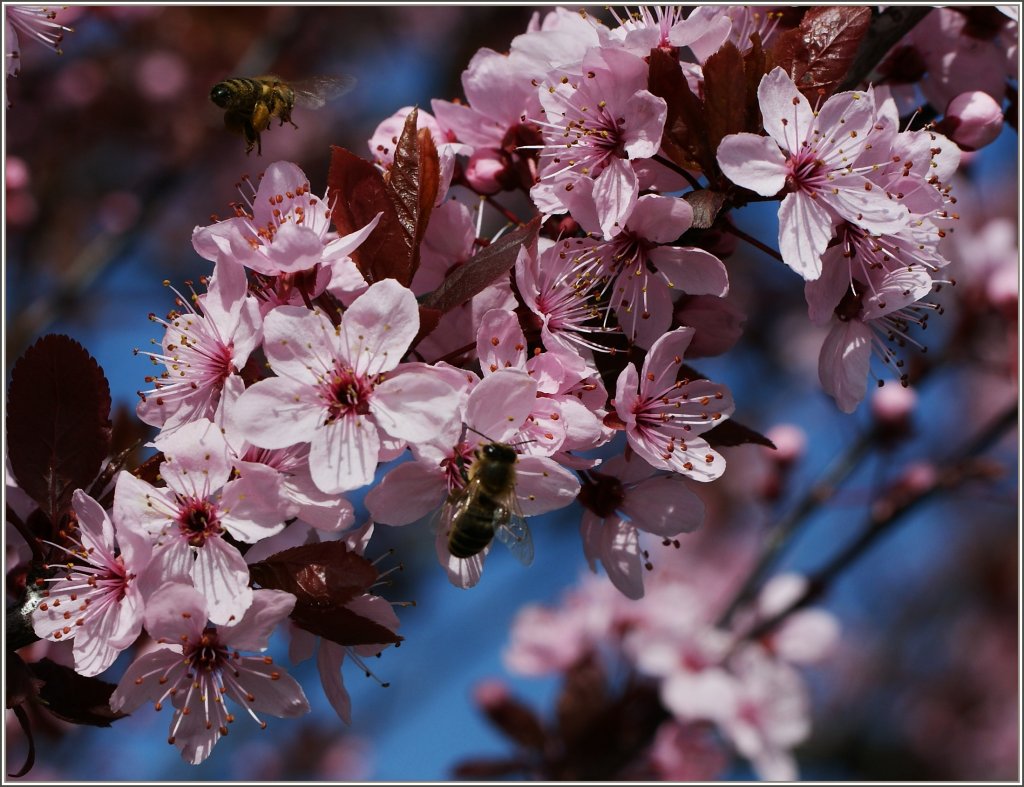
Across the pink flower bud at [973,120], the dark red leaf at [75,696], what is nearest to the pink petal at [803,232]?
the pink flower bud at [973,120]

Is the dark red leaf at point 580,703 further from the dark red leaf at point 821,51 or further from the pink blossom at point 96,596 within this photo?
the dark red leaf at point 821,51

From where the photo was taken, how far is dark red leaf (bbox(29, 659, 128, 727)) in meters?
1.75

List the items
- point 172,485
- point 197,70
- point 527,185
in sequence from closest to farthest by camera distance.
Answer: point 172,485 < point 527,185 < point 197,70

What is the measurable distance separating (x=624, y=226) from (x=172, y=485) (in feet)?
3.10

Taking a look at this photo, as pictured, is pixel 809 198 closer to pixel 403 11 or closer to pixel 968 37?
pixel 968 37

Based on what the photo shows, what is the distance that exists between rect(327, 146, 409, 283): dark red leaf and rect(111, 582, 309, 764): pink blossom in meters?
0.61

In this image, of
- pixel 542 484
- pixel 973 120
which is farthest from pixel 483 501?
pixel 973 120

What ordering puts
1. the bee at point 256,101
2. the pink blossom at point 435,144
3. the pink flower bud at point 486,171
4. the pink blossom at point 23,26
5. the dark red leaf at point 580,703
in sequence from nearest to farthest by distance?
the pink blossom at point 435,144 < the pink flower bud at point 486,171 < the pink blossom at point 23,26 < the bee at point 256,101 < the dark red leaf at point 580,703

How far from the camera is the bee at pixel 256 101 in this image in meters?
2.28

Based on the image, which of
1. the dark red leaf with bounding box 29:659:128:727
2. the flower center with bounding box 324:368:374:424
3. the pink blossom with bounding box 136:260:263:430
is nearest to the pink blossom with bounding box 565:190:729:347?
the flower center with bounding box 324:368:374:424

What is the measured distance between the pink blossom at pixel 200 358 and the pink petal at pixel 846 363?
1.15m

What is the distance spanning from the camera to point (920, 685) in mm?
7738

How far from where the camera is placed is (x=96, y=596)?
5.61 ft

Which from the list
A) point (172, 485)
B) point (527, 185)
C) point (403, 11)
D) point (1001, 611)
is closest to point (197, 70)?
point (403, 11)
